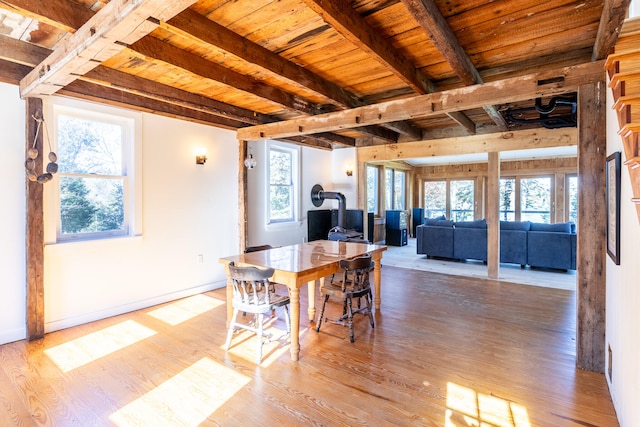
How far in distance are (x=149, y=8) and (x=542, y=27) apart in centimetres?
258

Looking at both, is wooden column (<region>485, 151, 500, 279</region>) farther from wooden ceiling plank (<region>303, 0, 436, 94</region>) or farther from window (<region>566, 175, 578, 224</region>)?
window (<region>566, 175, 578, 224</region>)

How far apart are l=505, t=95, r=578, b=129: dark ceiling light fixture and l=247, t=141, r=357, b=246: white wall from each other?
3.12 metres

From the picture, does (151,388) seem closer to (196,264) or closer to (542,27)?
(196,264)

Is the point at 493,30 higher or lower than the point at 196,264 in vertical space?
higher

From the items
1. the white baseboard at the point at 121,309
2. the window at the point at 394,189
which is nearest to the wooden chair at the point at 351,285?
the white baseboard at the point at 121,309

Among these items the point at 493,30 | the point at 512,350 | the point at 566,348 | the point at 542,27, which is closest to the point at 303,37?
the point at 493,30

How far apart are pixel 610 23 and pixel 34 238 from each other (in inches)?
191

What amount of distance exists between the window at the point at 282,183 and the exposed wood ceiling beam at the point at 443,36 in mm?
3682

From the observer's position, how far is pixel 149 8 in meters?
1.59

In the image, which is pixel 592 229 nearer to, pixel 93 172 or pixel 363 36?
pixel 363 36

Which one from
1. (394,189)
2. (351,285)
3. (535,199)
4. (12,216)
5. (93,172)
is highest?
(394,189)

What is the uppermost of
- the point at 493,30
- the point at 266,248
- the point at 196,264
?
the point at 493,30

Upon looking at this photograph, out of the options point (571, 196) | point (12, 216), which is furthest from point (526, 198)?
point (12, 216)

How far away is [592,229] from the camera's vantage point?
8.11ft
